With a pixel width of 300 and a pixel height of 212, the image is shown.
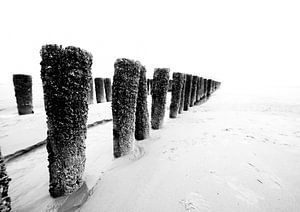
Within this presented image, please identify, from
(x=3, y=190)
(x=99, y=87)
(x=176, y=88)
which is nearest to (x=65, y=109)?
(x=3, y=190)

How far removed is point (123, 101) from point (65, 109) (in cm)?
82

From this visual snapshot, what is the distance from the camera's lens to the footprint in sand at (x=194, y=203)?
1298 mm

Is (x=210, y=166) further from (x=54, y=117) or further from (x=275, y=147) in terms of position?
(x=54, y=117)

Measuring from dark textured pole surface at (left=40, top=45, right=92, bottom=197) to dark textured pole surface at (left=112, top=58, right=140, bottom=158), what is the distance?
56cm

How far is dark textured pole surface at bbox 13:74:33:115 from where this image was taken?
207 inches

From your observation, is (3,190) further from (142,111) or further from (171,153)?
(142,111)

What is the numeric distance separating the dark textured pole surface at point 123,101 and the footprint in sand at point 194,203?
3.84ft

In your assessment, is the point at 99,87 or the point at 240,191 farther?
the point at 99,87

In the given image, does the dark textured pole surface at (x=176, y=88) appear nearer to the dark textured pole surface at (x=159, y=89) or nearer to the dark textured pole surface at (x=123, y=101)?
the dark textured pole surface at (x=159, y=89)

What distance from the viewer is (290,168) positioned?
189 cm

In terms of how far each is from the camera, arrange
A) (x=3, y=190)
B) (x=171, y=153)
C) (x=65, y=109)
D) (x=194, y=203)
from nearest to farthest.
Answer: (x=3, y=190) < (x=194, y=203) < (x=65, y=109) < (x=171, y=153)

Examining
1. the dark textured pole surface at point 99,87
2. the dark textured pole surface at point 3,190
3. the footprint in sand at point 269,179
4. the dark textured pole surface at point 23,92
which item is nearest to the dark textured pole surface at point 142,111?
the footprint in sand at point 269,179

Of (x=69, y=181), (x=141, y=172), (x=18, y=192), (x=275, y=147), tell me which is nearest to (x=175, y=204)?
(x=141, y=172)

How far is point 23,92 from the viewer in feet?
17.9
